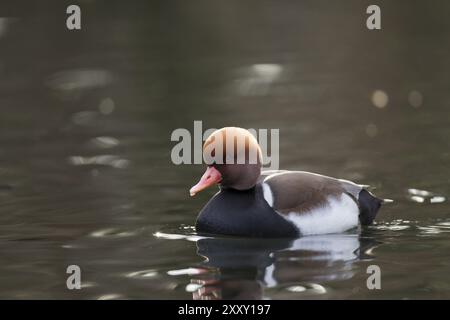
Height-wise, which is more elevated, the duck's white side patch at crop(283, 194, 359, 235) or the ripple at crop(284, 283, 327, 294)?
the duck's white side patch at crop(283, 194, 359, 235)

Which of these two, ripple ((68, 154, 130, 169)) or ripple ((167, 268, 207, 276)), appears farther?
ripple ((68, 154, 130, 169))

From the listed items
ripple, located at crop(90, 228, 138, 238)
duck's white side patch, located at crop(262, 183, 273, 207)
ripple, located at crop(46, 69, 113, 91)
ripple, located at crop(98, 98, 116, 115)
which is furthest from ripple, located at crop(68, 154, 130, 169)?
ripple, located at crop(46, 69, 113, 91)

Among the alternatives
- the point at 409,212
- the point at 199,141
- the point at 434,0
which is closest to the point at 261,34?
the point at 434,0

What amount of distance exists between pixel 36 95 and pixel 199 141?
13.6ft

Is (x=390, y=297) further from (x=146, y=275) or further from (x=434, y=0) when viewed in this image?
(x=434, y=0)

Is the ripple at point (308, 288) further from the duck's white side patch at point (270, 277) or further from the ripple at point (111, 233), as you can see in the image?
the ripple at point (111, 233)

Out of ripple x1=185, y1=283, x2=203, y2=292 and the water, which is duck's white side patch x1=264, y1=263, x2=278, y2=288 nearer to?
the water

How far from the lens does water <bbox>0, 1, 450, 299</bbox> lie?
786 cm

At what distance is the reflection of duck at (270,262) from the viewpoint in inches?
293

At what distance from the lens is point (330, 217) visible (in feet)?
29.2

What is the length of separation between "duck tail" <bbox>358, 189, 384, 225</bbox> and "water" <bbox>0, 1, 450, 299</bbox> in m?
0.11

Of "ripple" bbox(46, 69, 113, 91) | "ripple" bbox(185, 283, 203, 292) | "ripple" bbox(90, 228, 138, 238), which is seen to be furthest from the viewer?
"ripple" bbox(46, 69, 113, 91)

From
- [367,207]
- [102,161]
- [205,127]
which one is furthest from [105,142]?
[367,207]

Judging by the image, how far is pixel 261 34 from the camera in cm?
2044
